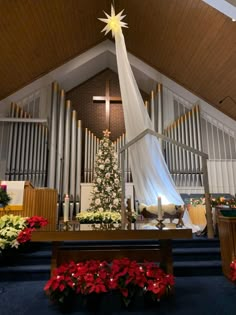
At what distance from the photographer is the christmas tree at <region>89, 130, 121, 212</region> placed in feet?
19.3

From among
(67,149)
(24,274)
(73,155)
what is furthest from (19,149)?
(24,274)

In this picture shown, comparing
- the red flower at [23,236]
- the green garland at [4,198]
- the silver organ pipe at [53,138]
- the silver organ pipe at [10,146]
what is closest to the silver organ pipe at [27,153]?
the silver organ pipe at [10,146]

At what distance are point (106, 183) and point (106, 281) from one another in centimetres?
387

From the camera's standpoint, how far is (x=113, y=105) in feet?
26.5

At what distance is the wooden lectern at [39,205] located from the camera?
4.26 m

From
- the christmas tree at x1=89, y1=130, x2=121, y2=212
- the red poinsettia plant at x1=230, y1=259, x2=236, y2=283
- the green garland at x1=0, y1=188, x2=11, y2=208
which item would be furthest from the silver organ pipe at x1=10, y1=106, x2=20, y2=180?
the red poinsettia plant at x1=230, y1=259, x2=236, y2=283

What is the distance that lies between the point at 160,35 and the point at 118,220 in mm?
4637

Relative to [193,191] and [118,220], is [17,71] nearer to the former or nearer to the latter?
[118,220]

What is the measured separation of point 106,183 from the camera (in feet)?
19.9

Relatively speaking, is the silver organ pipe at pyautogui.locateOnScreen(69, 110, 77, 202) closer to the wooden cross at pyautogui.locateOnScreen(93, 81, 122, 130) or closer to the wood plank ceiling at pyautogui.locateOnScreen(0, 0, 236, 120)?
the wooden cross at pyautogui.locateOnScreen(93, 81, 122, 130)

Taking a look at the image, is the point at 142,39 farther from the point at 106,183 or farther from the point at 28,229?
the point at 28,229

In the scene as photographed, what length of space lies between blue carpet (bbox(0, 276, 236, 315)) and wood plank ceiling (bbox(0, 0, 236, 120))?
4414 millimetres

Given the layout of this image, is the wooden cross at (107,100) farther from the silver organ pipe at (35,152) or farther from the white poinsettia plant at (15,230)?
the white poinsettia plant at (15,230)

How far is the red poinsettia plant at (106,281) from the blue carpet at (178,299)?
4.6 inches
